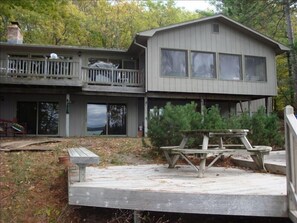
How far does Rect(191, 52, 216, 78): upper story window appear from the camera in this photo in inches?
603

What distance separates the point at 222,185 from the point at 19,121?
13232 millimetres

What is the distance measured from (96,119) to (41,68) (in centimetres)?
366

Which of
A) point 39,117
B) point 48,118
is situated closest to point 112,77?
point 48,118

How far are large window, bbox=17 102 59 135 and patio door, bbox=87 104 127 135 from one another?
Answer: 5.28 ft

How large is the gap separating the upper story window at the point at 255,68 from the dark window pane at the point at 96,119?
7280 millimetres

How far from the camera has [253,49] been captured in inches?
644

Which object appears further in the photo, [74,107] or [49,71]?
[74,107]

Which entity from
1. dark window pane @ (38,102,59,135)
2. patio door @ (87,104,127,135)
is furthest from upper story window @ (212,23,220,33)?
dark window pane @ (38,102,59,135)

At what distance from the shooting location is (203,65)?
51.0 feet

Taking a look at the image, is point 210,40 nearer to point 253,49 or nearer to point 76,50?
point 253,49

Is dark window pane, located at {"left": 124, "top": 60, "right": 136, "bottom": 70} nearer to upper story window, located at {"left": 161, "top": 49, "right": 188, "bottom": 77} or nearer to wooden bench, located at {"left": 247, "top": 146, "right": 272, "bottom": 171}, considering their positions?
upper story window, located at {"left": 161, "top": 49, "right": 188, "bottom": 77}

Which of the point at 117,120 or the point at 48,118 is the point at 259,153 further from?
the point at 48,118

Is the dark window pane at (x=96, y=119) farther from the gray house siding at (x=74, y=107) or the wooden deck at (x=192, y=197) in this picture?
the wooden deck at (x=192, y=197)

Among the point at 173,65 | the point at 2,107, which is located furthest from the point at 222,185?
the point at 2,107
